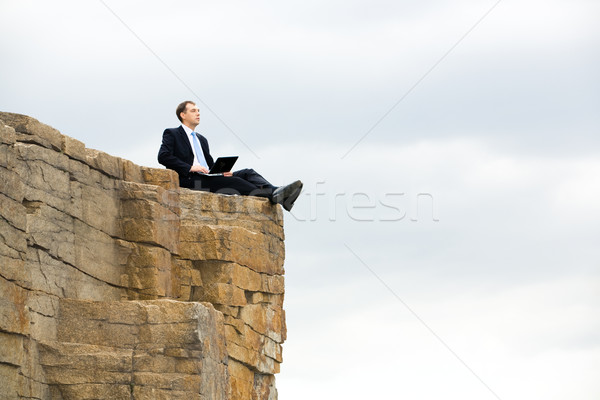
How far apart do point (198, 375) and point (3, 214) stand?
2.62 metres

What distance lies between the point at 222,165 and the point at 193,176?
46 cm

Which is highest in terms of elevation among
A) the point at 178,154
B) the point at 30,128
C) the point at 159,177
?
the point at 178,154

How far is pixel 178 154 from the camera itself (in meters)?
16.4


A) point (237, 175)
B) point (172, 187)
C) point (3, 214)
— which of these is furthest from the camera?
point (237, 175)

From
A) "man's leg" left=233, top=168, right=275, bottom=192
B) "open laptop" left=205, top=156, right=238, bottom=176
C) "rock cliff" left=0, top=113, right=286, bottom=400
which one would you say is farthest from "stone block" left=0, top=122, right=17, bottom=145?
"man's leg" left=233, top=168, right=275, bottom=192

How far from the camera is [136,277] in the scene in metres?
14.4

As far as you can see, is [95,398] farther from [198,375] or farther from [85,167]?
[85,167]

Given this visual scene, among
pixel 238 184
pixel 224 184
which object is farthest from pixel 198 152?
pixel 238 184

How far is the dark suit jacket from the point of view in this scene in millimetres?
16141

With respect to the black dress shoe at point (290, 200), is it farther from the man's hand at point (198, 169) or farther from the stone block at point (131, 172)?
the stone block at point (131, 172)

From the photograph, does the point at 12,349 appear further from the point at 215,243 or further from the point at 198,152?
the point at 198,152

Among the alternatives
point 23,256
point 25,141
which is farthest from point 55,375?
point 25,141

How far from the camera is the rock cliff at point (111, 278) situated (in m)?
12.4

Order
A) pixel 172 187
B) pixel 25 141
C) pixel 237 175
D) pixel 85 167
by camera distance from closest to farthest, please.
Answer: pixel 25 141 → pixel 85 167 → pixel 172 187 → pixel 237 175
